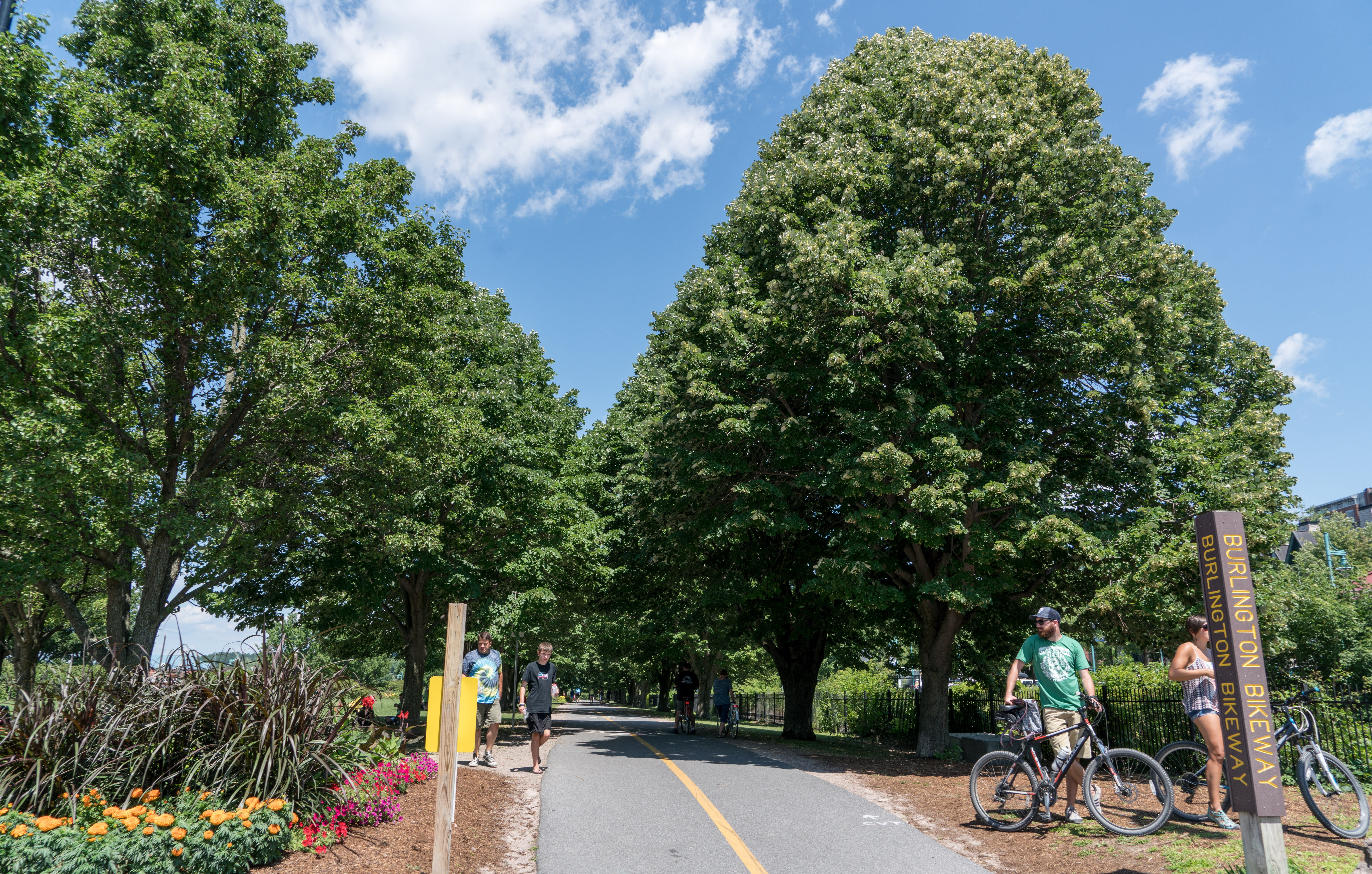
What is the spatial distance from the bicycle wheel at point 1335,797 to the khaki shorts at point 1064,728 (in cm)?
192

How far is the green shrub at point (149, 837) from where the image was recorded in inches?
192

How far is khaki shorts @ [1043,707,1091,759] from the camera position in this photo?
737 cm

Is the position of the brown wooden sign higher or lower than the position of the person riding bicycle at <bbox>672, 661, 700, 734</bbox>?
higher

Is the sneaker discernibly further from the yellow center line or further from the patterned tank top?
the yellow center line

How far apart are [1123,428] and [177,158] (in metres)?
15.9

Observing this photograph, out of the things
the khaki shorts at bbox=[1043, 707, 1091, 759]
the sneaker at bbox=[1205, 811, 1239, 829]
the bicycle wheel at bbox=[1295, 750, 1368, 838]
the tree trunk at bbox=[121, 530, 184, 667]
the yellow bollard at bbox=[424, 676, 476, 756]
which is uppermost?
the tree trunk at bbox=[121, 530, 184, 667]

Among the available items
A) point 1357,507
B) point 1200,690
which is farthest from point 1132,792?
point 1357,507

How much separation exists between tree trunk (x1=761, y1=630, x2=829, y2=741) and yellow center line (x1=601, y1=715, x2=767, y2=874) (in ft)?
25.5

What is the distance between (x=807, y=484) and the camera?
1367cm

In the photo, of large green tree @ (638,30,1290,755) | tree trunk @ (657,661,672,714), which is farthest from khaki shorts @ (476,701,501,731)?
tree trunk @ (657,661,672,714)

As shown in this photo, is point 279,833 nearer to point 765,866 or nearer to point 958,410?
point 765,866

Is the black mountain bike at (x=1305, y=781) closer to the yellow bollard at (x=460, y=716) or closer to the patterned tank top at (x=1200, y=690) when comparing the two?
the patterned tank top at (x=1200, y=690)

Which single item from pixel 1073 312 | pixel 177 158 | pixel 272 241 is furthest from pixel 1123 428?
pixel 177 158

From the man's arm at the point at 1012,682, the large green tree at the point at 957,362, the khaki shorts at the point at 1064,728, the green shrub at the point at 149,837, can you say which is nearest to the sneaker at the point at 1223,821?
the khaki shorts at the point at 1064,728
